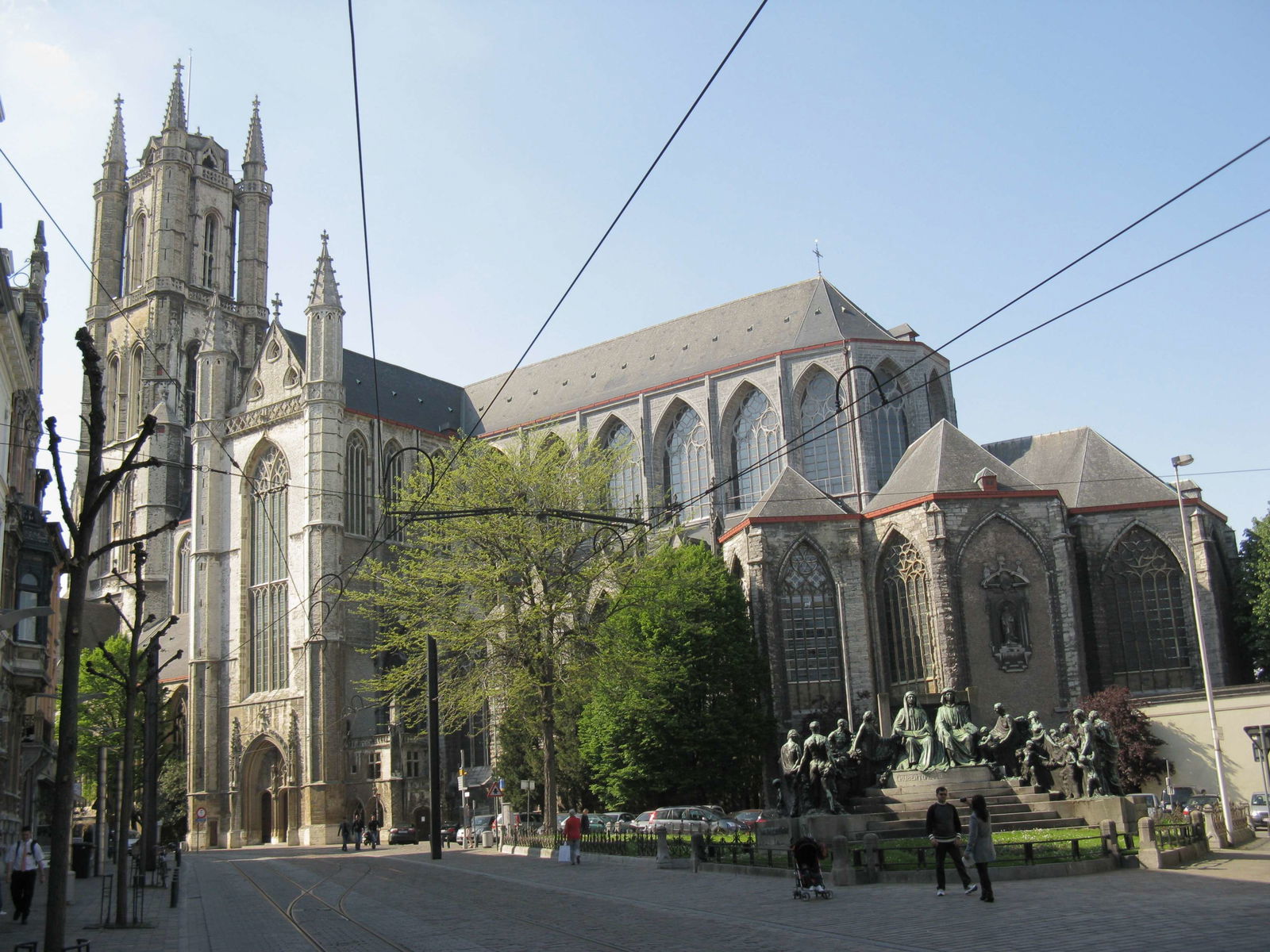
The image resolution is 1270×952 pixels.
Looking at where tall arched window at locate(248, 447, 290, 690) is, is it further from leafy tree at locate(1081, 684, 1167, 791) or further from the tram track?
leafy tree at locate(1081, 684, 1167, 791)

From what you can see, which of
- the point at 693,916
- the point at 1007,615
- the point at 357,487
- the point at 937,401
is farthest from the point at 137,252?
the point at 693,916

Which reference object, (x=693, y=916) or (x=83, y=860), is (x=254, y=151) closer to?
(x=83, y=860)

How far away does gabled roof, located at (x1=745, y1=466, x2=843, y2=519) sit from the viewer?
39188mm

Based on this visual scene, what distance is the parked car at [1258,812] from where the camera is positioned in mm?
23875

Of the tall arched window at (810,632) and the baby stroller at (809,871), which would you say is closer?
the baby stroller at (809,871)

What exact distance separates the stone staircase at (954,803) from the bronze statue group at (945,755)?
0.24 metres

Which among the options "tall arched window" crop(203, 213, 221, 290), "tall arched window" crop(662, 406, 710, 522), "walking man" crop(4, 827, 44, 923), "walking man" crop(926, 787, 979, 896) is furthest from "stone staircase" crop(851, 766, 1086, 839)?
"tall arched window" crop(203, 213, 221, 290)

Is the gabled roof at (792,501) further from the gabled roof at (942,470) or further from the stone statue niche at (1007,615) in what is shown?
the stone statue niche at (1007,615)

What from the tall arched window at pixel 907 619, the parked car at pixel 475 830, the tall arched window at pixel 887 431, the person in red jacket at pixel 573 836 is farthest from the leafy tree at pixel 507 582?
the tall arched window at pixel 887 431

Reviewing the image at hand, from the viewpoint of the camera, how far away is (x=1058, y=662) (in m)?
35.3

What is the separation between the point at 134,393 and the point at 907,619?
39.9 m

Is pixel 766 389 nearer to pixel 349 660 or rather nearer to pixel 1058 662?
pixel 1058 662

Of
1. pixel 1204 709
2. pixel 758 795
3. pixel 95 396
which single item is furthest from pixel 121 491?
pixel 95 396

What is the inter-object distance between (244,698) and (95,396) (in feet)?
128
